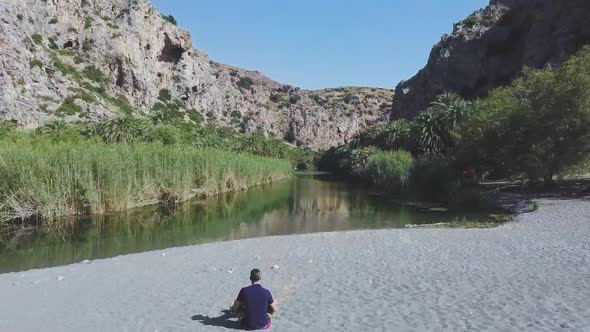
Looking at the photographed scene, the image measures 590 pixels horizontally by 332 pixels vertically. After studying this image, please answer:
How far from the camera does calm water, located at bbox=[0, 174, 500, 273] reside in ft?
59.5

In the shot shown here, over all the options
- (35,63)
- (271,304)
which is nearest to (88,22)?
(35,63)

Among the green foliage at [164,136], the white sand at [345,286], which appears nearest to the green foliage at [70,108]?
the green foliage at [164,136]

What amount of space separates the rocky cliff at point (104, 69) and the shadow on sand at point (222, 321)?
205ft

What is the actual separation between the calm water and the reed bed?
126 centimetres

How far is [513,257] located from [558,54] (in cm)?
6853

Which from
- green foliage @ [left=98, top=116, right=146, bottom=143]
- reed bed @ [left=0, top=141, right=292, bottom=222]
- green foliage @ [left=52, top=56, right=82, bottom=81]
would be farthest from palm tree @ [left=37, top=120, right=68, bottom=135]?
green foliage @ [left=52, top=56, right=82, bottom=81]

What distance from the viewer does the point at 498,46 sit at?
92.9 metres

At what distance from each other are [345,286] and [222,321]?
10.5 ft

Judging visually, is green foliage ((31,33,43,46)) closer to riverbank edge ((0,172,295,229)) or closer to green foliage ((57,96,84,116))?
green foliage ((57,96,84,116))

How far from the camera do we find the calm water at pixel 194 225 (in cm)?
1812

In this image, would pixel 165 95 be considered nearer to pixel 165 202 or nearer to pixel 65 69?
pixel 65 69

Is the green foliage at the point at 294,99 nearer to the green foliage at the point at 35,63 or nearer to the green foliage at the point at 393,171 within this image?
the green foliage at the point at 35,63

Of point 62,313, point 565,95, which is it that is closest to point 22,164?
point 62,313

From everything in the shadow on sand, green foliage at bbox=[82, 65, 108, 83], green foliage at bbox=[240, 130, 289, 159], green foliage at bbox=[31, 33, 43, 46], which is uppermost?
green foliage at bbox=[31, 33, 43, 46]
